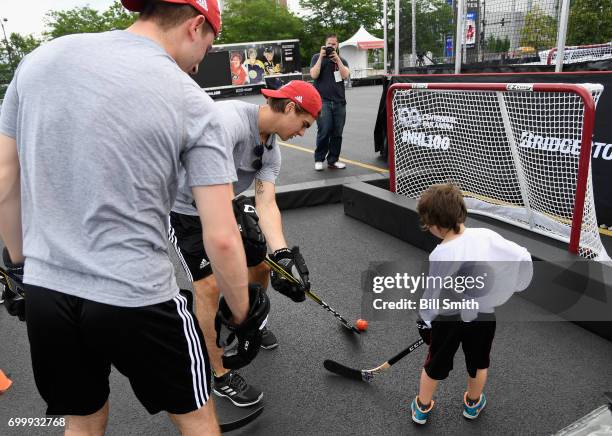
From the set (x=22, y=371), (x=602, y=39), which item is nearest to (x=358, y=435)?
(x=22, y=371)

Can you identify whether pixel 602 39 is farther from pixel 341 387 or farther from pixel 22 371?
pixel 22 371

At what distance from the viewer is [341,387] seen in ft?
8.37

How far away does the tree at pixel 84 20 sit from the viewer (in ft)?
140

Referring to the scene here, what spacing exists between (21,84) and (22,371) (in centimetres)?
238

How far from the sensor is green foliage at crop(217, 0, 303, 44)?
144 feet

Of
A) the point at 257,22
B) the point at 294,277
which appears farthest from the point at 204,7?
the point at 257,22

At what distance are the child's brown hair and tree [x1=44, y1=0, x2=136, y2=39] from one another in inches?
1845

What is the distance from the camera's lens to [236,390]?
96.9 inches

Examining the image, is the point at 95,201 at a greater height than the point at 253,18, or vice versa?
the point at 253,18

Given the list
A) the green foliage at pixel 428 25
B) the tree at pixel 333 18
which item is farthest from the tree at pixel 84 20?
the green foliage at pixel 428 25

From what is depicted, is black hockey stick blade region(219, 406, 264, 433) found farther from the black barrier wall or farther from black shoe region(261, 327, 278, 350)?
the black barrier wall

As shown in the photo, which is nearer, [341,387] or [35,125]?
[35,125]

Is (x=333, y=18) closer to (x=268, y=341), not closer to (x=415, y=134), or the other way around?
(x=415, y=134)

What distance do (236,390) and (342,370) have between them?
601mm
